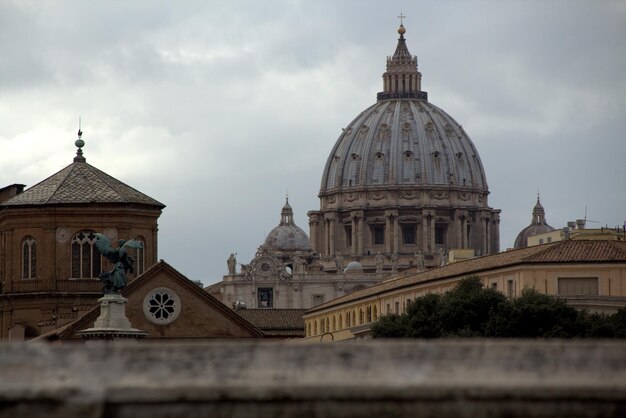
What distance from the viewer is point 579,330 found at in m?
66.5

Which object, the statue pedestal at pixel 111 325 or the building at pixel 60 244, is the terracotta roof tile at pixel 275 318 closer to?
the building at pixel 60 244

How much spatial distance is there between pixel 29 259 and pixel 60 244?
146 centimetres

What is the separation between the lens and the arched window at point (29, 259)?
287ft

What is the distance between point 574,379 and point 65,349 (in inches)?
125

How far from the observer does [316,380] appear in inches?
520

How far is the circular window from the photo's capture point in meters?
81.8

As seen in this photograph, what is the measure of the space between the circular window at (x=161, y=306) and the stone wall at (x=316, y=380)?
68.6 meters

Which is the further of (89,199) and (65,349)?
(89,199)

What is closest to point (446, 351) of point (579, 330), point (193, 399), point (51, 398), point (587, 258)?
point (193, 399)

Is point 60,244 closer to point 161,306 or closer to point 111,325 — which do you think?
point 161,306

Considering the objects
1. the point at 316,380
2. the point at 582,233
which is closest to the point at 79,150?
the point at 582,233

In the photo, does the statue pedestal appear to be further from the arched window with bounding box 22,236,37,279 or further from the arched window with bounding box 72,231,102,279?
the arched window with bounding box 22,236,37,279

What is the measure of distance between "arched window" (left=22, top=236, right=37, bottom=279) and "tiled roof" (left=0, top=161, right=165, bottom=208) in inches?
65.4

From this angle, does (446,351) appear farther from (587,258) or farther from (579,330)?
(587,258)
